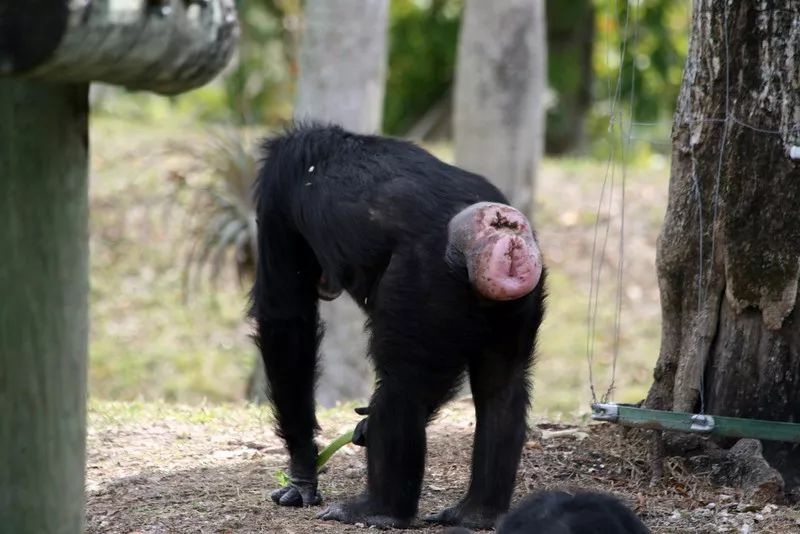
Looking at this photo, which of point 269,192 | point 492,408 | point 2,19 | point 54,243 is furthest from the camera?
point 269,192

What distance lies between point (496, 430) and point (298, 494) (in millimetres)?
875

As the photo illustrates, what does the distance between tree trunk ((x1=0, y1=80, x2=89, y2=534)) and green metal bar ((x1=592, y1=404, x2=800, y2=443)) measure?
2081 millimetres

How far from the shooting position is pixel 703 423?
4.32m

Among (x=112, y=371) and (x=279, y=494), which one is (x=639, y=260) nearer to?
(x=112, y=371)

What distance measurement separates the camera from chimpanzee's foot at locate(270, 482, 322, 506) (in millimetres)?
→ 4727

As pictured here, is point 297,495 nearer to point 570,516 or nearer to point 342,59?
point 570,516

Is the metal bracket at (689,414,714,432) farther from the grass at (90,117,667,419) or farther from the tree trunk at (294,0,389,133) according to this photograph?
the grass at (90,117,667,419)

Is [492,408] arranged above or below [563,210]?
below

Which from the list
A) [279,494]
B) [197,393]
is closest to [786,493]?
[279,494]

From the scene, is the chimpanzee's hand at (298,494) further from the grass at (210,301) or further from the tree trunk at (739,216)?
the grass at (210,301)

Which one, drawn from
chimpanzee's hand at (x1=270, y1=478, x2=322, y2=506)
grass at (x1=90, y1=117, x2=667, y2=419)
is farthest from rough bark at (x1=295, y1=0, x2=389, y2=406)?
chimpanzee's hand at (x1=270, y1=478, x2=322, y2=506)

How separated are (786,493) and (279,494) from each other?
1.93m

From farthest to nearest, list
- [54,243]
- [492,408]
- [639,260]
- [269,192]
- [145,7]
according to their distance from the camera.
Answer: [639,260]
[269,192]
[492,408]
[54,243]
[145,7]

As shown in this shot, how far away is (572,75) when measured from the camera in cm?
1844
